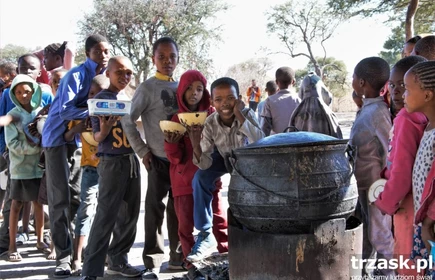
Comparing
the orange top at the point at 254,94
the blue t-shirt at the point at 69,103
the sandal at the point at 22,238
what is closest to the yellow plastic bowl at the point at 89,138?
the blue t-shirt at the point at 69,103

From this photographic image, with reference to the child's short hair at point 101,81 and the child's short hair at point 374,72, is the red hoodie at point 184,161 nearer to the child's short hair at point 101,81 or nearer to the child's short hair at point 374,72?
the child's short hair at point 101,81

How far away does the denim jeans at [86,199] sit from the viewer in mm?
4852

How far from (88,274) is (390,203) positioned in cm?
247

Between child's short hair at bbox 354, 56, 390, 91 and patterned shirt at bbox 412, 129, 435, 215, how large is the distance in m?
1.04

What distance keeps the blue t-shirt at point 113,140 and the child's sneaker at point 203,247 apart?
3.24 ft

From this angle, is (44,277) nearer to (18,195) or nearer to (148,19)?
(18,195)

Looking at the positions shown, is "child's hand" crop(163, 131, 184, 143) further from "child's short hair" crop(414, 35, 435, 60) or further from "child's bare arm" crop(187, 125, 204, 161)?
"child's short hair" crop(414, 35, 435, 60)

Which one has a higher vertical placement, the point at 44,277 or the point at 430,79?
the point at 430,79

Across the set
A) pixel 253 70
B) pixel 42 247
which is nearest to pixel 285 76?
pixel 42 247

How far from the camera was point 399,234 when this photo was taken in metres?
3.22

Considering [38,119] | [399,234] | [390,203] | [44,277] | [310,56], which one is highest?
[310,56]

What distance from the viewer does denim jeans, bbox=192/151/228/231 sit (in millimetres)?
4074

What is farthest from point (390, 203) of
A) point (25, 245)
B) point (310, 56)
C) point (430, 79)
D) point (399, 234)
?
point (310, 56)

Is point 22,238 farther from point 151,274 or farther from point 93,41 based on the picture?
point 93,41
